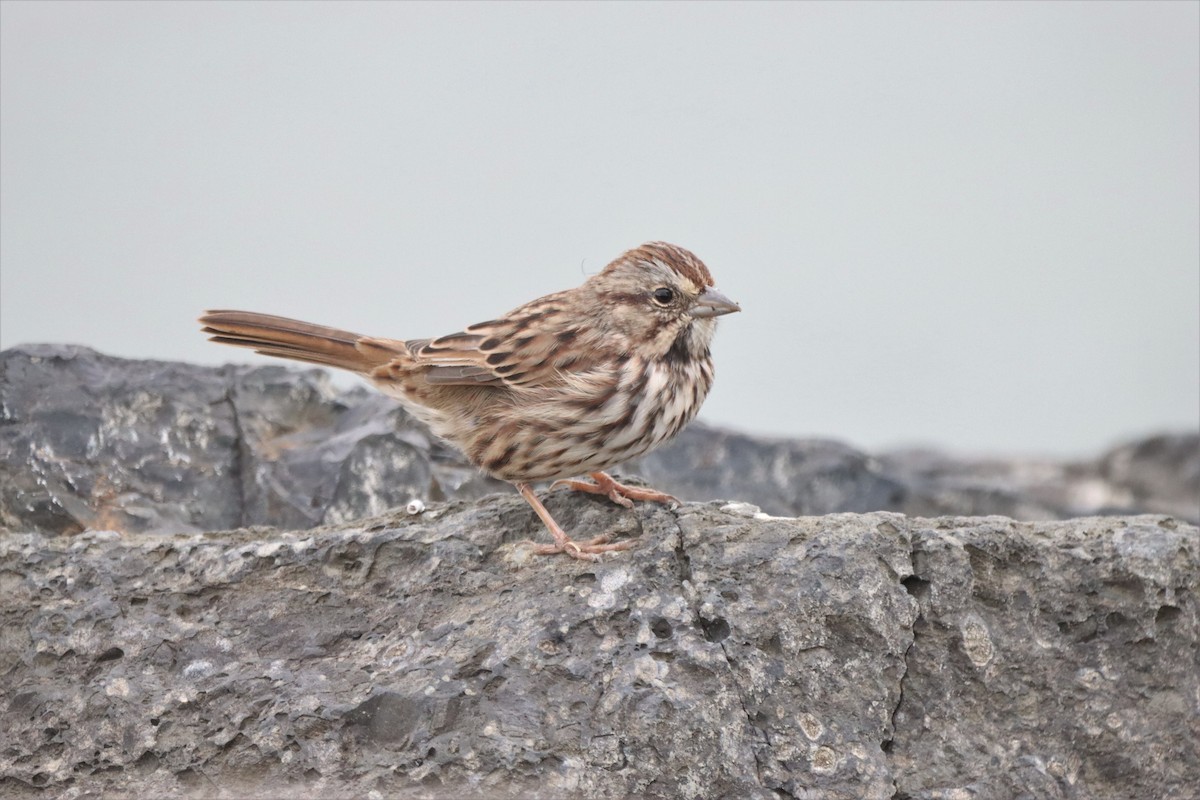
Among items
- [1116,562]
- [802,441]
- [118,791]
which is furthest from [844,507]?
[118,791]

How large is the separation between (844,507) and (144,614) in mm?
4991

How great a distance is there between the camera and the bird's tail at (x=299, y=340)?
702 centimetres

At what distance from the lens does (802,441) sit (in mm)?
9531

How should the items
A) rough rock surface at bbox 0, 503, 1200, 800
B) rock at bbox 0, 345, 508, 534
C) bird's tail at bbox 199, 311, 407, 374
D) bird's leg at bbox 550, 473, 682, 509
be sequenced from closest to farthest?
rough rock surface at bbox 0, 503, 1200, 800, bird's leg at bbox 550, 473, 682, 509, rock at bbox 0, 345, 508, 534, bird's tail at bbox 199, 311, 407, 374

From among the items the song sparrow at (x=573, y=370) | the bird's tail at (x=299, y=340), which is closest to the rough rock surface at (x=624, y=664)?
the song sparrow at (x=573, y=370)

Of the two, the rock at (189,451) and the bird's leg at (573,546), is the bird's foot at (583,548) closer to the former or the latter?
the bird's leg at (573,546)

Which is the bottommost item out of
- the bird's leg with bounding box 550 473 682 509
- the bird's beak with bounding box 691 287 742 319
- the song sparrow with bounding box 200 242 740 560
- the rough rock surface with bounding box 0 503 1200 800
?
the rough rock surface with bounding box 0 503 1200 800

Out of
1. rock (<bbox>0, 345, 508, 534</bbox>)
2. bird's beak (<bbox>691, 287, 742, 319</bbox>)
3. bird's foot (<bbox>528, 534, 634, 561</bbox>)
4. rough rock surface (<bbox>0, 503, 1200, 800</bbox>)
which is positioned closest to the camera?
rough rock surface (<bbox>0, 503, 1200, 800</bbox>)

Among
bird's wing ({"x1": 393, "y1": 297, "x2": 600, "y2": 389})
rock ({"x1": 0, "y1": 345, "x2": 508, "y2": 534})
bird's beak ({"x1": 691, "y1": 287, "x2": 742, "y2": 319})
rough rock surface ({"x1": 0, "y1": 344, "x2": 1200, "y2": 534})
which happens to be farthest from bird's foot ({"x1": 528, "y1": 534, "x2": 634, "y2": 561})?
rock ({"x1": 0, "y1": 345, "x2": 508, "y2": 534})

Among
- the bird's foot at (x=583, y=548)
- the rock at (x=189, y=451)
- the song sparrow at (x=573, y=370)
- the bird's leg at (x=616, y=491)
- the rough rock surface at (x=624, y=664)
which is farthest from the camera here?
the rock at (x=189, y=451)

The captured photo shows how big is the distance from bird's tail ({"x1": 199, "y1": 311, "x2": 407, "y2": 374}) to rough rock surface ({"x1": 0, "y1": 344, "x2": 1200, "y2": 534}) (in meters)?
0.51

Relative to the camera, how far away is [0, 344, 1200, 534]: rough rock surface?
264 inches

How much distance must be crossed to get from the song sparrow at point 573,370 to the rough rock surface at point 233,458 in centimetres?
58

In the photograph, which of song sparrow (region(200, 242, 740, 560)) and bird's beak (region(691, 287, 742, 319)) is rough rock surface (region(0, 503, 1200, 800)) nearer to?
song sparrow (region(200, 242, 740, 560))
